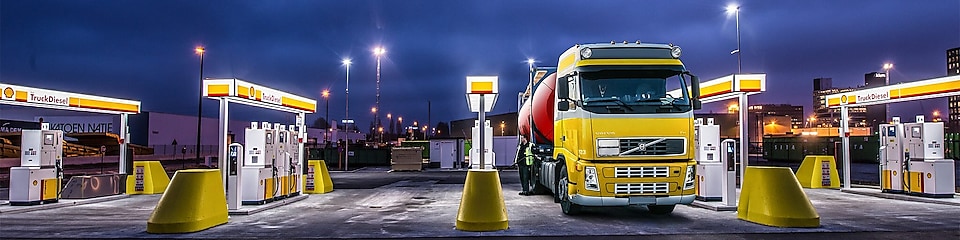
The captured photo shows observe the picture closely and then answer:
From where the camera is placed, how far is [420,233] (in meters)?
9.60

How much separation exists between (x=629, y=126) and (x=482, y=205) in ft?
9.59

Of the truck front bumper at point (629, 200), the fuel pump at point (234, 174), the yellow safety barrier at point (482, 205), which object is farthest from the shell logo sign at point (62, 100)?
the truck front bumper at point (629, 200)

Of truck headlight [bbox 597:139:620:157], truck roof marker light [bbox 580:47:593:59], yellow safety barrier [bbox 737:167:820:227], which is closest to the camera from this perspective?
yellow safety barrier [bbox 737:167:820:227]

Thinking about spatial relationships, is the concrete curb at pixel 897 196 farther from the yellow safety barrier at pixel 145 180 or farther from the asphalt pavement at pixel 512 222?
the yellow safety barrier at pixel 145 180

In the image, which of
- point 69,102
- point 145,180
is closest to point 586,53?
point 69,102

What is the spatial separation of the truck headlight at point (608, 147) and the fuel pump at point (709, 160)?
4.27 metres

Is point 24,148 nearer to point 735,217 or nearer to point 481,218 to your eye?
point 481,218


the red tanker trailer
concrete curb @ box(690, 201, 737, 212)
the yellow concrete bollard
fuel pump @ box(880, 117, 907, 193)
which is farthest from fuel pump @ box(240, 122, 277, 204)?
the yellow concrete bollard

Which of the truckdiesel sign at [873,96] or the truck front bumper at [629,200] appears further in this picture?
the truckdiesel sign at [873,96]

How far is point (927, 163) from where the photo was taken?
14773 mm

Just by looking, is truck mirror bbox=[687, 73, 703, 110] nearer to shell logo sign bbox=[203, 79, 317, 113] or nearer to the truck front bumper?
the truck front bumper

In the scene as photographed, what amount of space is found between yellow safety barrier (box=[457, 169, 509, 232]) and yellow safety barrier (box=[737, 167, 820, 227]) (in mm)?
4458

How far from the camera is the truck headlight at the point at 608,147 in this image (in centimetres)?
1043

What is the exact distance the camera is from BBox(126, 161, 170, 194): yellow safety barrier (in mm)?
17922
